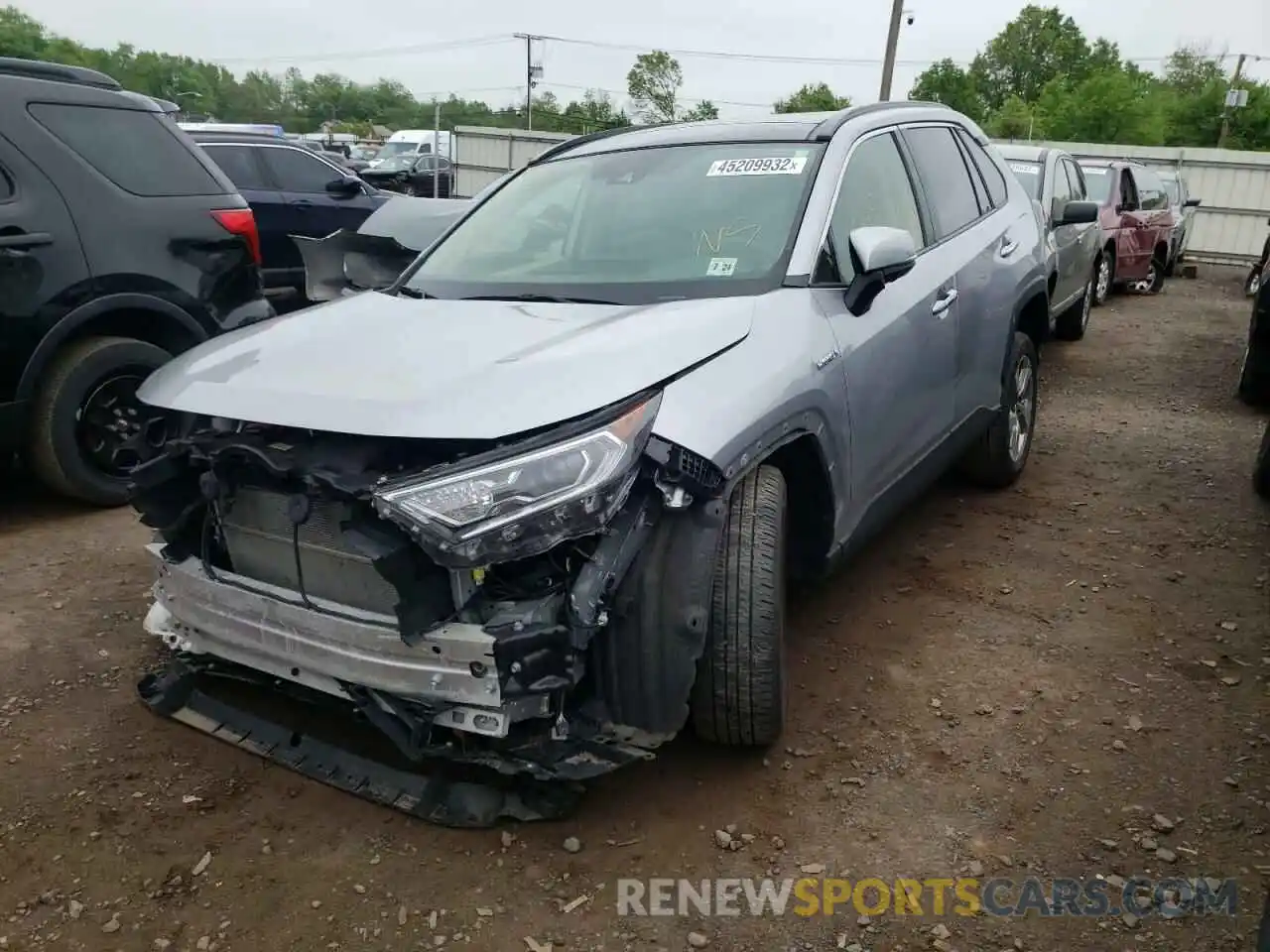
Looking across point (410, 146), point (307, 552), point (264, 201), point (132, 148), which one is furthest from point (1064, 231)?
point (410, 146)

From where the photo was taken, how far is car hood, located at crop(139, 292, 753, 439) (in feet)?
7.80

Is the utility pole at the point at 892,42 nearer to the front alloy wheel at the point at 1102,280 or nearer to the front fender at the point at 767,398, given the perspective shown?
the front alloy wheel at the point at 1102,280

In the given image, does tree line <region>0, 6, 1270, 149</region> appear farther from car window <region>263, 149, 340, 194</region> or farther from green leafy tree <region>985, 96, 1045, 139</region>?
car window <region>263, 149, 340, 194</region>

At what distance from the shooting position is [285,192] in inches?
388

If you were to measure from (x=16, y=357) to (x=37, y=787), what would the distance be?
7.47ft

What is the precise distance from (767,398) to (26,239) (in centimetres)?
347

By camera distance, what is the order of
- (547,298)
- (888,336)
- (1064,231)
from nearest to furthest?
(547,298) → (888,336) → (1064,231)

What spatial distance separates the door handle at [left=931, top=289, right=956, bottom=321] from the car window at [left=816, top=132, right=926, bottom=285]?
211mm

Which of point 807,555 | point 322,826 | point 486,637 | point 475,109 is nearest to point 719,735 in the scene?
point 807,555

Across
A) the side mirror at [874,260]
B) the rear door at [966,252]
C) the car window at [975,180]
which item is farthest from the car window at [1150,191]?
the side mirror at [874,260]

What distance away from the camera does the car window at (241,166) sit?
31.5 ft

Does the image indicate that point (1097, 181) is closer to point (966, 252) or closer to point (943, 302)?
point (966, 252)

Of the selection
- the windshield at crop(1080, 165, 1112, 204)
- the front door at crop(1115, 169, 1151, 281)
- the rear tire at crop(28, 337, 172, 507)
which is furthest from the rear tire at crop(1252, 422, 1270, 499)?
the front door at crop(1115, 169, 1151, 281)

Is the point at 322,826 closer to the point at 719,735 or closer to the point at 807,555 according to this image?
the point at 719,735
